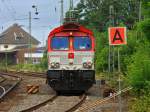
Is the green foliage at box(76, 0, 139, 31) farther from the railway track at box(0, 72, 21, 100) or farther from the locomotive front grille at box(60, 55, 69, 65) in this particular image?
the locomotive front grille at box(60, 55, 69, 65)

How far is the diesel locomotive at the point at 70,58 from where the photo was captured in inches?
1088

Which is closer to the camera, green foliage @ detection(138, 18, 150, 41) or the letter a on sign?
the letter a on sign

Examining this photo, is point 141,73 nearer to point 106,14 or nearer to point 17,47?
point 106,14

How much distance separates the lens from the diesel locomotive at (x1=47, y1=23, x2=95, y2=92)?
27625mm

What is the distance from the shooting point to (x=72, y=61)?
90.7ft

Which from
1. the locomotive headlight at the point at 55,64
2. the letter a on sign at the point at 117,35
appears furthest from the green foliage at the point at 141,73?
the locomotive headlight at the point at 55,64

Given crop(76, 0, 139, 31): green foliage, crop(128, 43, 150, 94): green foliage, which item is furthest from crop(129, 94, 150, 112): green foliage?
crop(76, 0, 139, 31): green foliage

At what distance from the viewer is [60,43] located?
2812cm

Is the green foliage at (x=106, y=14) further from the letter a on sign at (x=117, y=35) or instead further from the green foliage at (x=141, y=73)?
the letter a on sign at (x=117, y=35)

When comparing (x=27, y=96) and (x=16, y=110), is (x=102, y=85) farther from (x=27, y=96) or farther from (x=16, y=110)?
(x=16, y=110)

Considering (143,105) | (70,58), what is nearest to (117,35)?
(143,105)

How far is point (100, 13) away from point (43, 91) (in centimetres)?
4662

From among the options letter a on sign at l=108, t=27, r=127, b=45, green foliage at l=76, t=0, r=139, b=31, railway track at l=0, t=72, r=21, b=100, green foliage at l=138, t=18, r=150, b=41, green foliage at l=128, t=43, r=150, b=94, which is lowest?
railway track at l=0, t=72, r=21, b=100

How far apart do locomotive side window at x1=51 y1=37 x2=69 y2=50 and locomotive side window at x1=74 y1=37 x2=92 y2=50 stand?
432 millimetres
